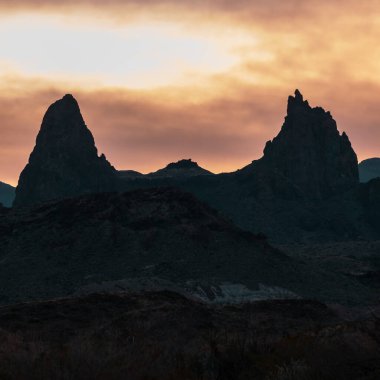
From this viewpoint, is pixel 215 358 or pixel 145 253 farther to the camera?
pixel 145 253

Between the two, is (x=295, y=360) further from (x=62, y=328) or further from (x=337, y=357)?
(x=62, y=328)

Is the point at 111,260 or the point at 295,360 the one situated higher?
the point at 111,260

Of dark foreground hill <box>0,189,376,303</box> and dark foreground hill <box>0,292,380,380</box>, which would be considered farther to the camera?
dark foreground hill <box>0,189,376,303</box>

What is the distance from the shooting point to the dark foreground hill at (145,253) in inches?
5709

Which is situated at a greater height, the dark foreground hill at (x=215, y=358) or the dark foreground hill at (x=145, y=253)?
the dark foreground hill at (x=145, y=253)

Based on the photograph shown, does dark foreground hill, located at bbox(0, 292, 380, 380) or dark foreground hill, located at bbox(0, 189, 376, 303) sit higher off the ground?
dark foreground hill, located at bbox(0, 189, 376, 303)

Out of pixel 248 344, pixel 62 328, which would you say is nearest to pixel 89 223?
pixel 62 328

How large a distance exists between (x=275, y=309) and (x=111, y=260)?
67.5m

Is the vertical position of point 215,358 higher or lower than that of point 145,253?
lower

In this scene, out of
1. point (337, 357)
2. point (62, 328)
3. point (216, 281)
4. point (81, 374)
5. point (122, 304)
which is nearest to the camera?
point (81, 374)

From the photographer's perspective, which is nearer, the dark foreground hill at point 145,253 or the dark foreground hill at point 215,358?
the dark foreground hill at point 215,358

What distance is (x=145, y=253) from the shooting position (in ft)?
532

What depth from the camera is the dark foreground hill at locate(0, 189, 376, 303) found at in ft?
476

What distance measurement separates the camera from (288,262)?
163m
